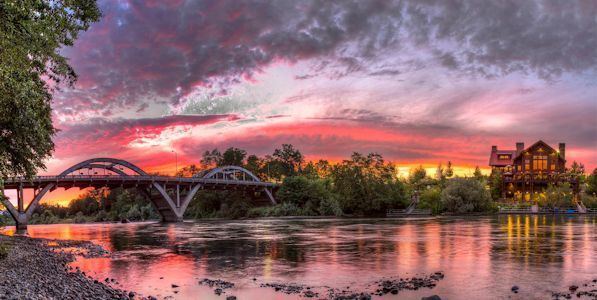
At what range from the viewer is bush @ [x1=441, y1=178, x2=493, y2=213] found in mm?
83200

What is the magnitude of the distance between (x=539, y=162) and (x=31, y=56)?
97215 millimetres

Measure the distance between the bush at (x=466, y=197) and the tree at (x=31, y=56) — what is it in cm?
7283

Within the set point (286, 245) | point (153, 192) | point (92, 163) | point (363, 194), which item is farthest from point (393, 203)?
point (286, 245)

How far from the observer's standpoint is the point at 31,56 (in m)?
17.2

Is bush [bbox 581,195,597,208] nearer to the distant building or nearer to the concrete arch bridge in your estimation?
the distant building

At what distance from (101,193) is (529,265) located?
432 ft

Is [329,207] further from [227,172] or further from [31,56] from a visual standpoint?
[31,56]

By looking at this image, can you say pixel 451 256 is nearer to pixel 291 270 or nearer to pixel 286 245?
pixel 291 270

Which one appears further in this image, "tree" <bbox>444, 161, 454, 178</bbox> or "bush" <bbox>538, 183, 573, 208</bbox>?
"tree" <bbox>444, 161, 454, 178</bbox>

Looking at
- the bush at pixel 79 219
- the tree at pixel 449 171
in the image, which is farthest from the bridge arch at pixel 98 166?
the tree at pixel 449 171

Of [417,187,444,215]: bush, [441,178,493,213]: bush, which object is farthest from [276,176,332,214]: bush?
[441,178,493,213]: bush

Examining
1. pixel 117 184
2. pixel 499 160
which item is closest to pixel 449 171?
pixel 499 160

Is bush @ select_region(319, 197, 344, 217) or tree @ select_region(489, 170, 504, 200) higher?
tree @ select_region(489, 170, 504, 200)

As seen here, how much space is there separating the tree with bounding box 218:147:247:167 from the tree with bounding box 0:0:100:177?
11343 cm
